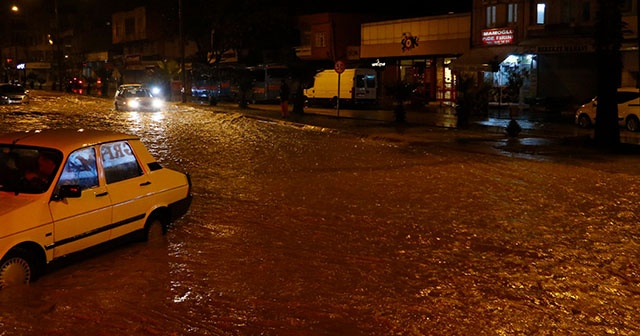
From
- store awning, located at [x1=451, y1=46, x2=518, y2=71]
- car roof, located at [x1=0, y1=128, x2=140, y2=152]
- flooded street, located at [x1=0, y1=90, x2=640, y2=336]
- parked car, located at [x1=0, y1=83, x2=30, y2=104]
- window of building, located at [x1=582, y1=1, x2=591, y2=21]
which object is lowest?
flooded street, located at [x1=0, y1=90, x2=640, y2=336]

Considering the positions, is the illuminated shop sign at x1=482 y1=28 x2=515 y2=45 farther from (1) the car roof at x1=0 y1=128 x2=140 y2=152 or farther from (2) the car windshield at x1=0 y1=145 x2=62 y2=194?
(2) the car windshield at x1=0 y1=145 x2=62 y2=194

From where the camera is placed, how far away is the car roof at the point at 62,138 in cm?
774

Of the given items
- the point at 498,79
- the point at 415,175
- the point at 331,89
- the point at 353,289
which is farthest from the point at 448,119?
the point at 353,289

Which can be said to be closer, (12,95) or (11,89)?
(12,95)

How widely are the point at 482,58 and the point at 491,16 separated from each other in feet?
8.72

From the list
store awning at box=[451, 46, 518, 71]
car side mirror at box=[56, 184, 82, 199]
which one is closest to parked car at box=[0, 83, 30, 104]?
store awning at box=[451, 46, 518, 71]

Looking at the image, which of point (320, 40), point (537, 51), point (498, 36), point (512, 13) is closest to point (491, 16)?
point (512, 13)

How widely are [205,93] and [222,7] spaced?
7.01 metres

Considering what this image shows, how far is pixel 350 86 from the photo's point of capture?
4238 cm

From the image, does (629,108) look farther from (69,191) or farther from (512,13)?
(69,191)

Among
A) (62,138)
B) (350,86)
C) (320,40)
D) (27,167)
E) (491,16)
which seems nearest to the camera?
(27,167)

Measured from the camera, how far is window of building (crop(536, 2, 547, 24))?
121 feet

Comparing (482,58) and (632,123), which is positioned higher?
(482,58)

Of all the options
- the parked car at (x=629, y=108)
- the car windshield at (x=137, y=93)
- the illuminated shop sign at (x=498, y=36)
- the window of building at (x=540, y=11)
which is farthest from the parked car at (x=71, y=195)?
the illuminated shop sign at (x=498, y=36)
